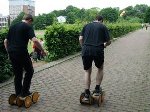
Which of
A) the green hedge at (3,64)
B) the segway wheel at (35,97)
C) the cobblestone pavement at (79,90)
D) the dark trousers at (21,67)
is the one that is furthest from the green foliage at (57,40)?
the dark trousers at (21,67)

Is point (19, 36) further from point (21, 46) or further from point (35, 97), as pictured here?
point (35, 97)

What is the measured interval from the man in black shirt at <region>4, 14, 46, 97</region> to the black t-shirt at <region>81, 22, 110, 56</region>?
1.01 m

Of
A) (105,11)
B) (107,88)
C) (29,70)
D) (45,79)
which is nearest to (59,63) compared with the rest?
(45,79)

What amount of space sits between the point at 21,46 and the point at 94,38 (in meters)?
1.57

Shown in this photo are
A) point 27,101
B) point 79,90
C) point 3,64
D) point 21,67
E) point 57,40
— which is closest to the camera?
point 27,101

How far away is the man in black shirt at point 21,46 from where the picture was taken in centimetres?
629

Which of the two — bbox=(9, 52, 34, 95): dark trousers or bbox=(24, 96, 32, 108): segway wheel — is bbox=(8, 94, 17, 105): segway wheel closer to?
bbox=(9, 52, 34, 95): dark trousers

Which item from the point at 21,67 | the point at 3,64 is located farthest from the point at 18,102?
the point at 3,64

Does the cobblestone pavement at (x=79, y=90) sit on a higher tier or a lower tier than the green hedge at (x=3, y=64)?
lower

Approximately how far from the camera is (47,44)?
580 inches

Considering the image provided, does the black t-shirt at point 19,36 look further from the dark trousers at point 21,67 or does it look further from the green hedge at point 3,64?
the green hedge at point 3,64

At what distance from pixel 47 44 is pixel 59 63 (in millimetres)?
1857

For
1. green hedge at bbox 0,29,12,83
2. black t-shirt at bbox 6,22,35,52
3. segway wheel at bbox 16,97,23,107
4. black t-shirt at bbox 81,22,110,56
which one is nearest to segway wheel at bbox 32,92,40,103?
segway wheel at bbox 16,97,23,107

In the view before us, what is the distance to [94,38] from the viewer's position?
6.70m
